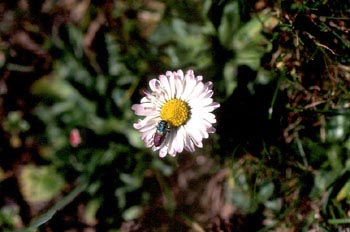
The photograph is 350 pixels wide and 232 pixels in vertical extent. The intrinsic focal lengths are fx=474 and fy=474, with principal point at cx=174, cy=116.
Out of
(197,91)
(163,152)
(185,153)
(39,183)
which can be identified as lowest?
(163,152)

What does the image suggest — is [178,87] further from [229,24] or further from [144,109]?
[229,24]

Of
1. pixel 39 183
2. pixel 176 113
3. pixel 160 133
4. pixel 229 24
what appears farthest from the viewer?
pixel 39 183

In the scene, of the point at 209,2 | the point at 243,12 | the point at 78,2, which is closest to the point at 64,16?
the point at 78,2

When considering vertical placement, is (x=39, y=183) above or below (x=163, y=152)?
above

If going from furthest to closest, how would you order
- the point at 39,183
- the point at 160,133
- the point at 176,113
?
the point at 39,183 → the point at 176,113 → the point at 160,133

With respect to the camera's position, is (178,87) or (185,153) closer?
(178,87)

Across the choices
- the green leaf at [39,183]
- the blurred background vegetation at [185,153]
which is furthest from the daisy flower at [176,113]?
the green leaf at [39,183]

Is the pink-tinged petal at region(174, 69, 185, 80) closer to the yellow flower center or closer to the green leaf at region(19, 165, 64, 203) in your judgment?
the yellow flower center

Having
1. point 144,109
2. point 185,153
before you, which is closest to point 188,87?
point 144,109
